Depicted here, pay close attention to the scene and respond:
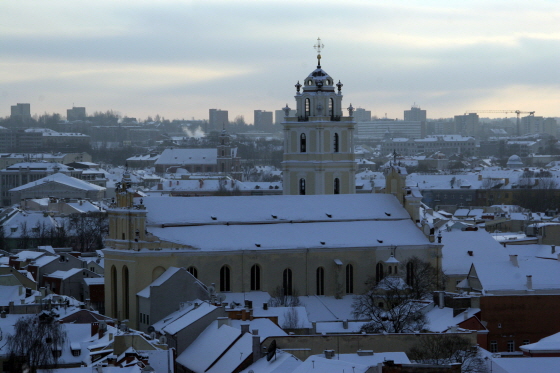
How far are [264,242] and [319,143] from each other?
11.4 m

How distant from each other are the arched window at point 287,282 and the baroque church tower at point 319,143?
1039 centimetres

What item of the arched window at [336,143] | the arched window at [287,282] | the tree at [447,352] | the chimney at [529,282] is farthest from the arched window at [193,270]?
the arched window at [336,143]

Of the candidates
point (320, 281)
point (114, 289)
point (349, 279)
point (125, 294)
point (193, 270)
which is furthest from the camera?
point (349, 279)

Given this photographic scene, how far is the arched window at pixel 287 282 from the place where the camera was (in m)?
50.3

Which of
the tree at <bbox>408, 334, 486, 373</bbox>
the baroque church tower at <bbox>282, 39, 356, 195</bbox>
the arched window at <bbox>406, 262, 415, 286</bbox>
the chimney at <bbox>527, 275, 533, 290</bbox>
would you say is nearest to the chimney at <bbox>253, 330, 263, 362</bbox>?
the tree at <bbox>408, 334, 486, 373</bbox>

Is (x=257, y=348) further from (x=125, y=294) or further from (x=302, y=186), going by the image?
(x=302, y=186)

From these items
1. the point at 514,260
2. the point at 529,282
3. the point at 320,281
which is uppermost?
the point at 514,260

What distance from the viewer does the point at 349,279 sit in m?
51.4

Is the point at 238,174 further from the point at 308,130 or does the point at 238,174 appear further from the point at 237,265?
the point at 237,265

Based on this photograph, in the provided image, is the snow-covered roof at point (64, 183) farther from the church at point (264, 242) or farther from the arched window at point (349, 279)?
the arched window at point (349, 279)

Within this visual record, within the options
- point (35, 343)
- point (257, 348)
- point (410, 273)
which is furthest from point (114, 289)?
point (257, 348)

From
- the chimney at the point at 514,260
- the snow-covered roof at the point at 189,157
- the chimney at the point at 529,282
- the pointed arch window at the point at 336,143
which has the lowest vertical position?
the chimney at the point at 529,282

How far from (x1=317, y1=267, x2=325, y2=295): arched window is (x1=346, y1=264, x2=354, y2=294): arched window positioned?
1.01 metres

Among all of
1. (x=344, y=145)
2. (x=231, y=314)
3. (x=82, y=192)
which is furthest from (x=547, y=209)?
(x=231, y=314)
